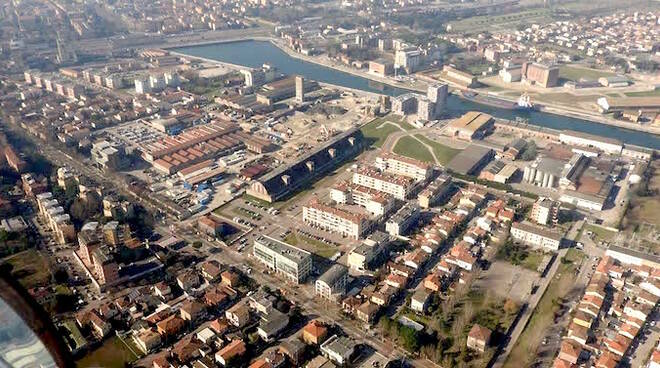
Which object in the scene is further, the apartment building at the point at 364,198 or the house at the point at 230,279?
the apartment building at the point at 364,198

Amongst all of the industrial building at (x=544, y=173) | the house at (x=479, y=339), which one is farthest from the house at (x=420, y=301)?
the industrial building at (x=544, y=173)

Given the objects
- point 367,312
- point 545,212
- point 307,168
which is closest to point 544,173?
point 545,212

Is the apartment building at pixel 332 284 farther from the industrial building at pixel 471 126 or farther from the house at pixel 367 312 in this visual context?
the industrial building at pixel 471 126

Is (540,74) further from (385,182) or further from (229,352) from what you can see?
(229,352)

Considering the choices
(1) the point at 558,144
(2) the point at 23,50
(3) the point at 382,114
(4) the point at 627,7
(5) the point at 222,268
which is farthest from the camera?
(4) the point at 627,7

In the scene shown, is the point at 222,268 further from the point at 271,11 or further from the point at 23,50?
the point at 271,11

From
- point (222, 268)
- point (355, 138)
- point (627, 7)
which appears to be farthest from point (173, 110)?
point (627, 7)
